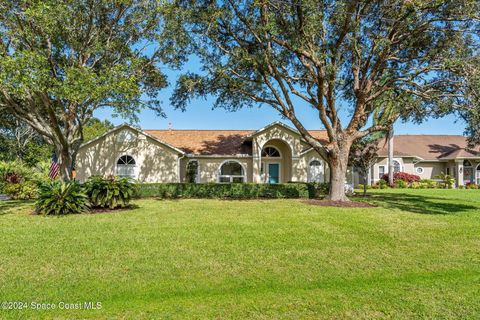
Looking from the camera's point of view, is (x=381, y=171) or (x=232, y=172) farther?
(x=381, y=171)

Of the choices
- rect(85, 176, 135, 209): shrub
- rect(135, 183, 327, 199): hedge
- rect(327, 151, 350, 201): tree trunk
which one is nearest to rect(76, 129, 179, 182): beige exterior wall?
rect(135, 183, 327, 199): hedge

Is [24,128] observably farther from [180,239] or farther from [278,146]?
[180,239]

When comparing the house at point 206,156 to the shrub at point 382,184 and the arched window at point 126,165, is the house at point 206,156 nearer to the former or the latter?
the arched window at point 126,165

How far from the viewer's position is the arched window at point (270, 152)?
961 inches

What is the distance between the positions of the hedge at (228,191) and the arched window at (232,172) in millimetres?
4715

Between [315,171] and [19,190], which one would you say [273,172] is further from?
[19,190]

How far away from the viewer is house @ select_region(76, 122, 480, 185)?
2136 cm

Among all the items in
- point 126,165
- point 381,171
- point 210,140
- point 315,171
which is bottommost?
point 315,171

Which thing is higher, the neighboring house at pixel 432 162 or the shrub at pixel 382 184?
the neighboring house at pixel 432 162

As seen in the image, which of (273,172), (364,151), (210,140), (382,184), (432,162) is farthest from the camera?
(432,162)

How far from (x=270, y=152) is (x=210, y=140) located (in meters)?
5.11

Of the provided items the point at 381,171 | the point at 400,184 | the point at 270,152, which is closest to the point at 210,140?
the point at 270,152

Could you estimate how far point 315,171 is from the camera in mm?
23500

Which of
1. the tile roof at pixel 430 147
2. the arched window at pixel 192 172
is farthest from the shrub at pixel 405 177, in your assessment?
the arched window at pixel 192 172
